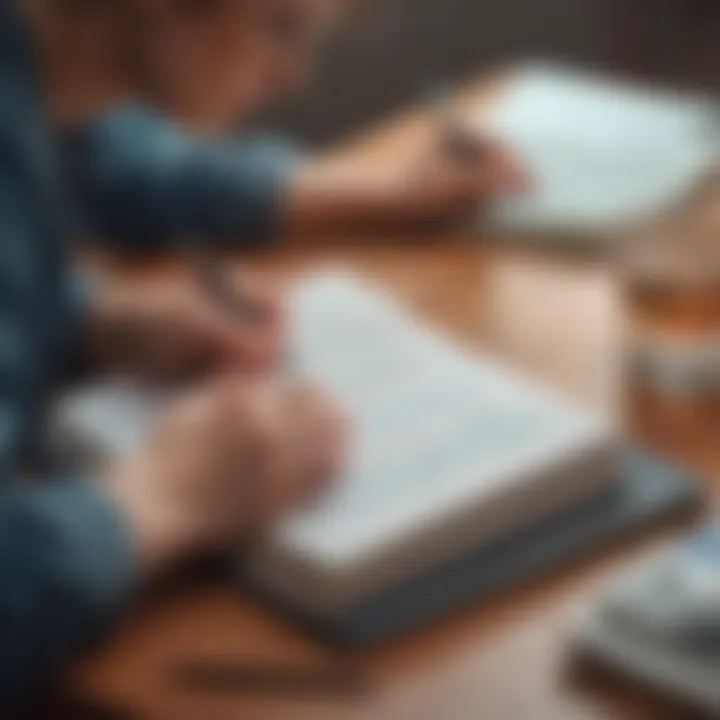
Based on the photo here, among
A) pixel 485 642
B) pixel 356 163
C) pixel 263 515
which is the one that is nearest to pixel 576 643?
pixel 485 642

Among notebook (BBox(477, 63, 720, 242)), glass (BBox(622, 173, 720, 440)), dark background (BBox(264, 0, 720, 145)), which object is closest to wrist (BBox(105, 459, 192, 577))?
glass (BBox(622, 173, 720, 440))

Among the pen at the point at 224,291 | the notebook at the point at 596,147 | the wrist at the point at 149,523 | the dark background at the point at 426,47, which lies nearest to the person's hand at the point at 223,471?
the wrist at the point at 149,523

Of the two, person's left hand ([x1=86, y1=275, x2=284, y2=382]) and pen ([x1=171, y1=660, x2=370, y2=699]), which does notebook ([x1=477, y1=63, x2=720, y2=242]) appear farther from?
pen ([x1=171, y1=660, x2=370, y2=699])

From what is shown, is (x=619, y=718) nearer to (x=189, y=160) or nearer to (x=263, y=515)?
(x=263, y=515)

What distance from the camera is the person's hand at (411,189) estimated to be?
1.33m

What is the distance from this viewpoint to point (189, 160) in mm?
1435

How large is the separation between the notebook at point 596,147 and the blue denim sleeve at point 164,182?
19cm

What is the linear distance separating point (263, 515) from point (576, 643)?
178 mm

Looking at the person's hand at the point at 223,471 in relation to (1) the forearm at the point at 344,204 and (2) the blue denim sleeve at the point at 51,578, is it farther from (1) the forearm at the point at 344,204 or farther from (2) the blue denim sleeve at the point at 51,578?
(1) the forearm at the point at 344,204

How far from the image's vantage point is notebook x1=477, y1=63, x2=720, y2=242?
129 cm

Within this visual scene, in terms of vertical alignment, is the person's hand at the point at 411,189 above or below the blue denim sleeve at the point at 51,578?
above

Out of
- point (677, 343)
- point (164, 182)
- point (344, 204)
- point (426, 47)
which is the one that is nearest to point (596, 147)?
point (344, 204)

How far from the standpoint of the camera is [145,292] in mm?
1211

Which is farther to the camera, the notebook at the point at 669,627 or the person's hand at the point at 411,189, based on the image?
the person's hand at the point at 411,189
